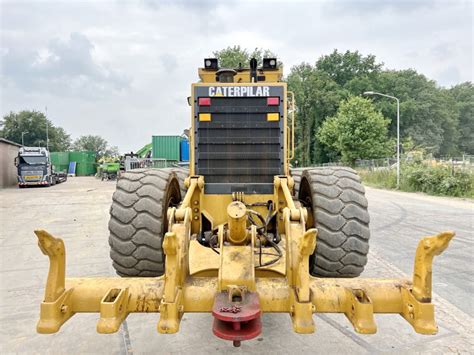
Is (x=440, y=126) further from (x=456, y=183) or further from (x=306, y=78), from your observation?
(x=456, y=183)

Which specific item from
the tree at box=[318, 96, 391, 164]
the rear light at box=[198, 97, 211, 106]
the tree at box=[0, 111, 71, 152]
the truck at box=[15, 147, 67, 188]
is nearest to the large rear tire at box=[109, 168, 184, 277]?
the rear light at box=[198, 97, 211, 106]

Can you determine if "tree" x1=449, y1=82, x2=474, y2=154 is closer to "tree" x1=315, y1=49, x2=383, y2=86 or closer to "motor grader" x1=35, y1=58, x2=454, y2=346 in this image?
"tree" x1=315, y1=49, x2=383, y2=86

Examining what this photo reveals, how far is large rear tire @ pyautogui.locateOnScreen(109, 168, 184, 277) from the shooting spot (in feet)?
12.8

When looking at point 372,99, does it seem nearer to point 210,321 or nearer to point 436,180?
point 436,180

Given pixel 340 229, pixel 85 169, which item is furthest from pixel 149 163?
pixel 85 169

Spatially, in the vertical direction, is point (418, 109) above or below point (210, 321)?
above

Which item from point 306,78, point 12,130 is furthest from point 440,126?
point 12,130

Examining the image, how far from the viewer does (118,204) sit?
156 inches

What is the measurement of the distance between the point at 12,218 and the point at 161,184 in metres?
10.6

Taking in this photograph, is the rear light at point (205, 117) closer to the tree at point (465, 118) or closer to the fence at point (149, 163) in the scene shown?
the fence at point (149, 163)

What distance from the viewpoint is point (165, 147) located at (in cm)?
2925

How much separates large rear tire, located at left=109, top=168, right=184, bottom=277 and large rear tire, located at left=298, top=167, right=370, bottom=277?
1.69 m

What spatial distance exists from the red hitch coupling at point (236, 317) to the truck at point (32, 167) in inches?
1182

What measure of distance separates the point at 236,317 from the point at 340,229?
182 centimetres
